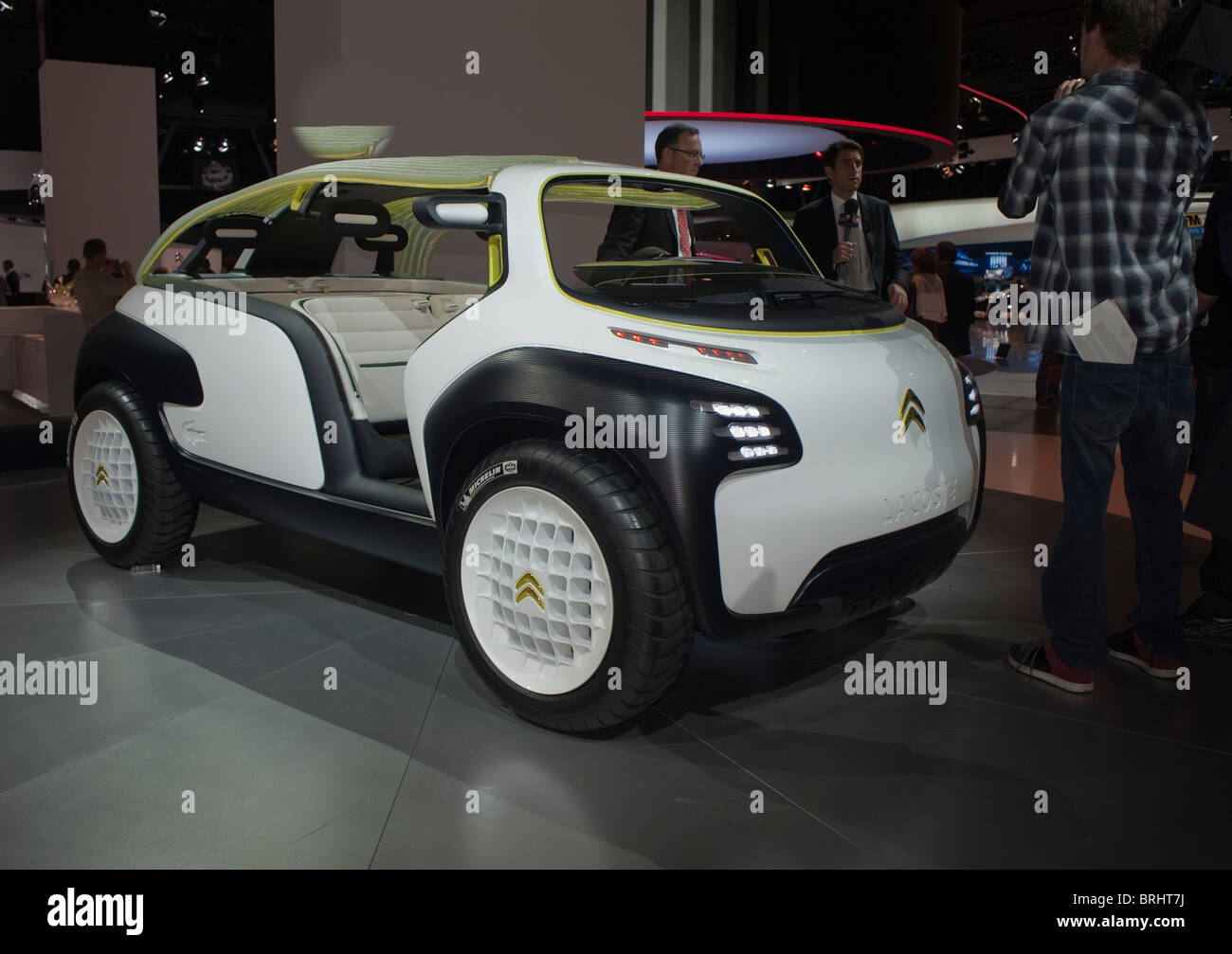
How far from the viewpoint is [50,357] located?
28.2 ft

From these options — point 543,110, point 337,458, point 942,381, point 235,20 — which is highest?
point 235,20

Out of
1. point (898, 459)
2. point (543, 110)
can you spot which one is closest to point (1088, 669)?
point (898, 459)

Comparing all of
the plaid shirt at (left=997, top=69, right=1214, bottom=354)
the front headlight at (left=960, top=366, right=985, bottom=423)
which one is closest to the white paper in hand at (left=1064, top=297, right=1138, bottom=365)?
the plaid shirt at (left=997, top=69, right=1214, bottom=354)

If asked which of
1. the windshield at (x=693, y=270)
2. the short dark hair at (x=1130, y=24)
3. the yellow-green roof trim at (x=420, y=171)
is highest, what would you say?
the short dark hair at (x=1130, y=24)

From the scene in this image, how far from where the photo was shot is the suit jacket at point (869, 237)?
186 inches

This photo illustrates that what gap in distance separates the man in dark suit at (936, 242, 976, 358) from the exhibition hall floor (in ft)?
20.2

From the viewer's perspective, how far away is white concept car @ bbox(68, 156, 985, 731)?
240cm

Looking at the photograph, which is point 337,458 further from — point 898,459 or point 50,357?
point 50,357

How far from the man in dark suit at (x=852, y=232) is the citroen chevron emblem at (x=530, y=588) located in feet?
8.48

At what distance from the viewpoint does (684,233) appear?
392cm

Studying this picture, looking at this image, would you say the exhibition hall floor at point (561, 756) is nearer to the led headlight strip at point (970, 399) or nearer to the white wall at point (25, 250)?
the led headlight strip at point (970, 399)

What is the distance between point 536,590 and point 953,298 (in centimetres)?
779

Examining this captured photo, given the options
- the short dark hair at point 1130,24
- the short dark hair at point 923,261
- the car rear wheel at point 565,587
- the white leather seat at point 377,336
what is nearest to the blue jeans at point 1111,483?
the short dark hair at point 1130,24
